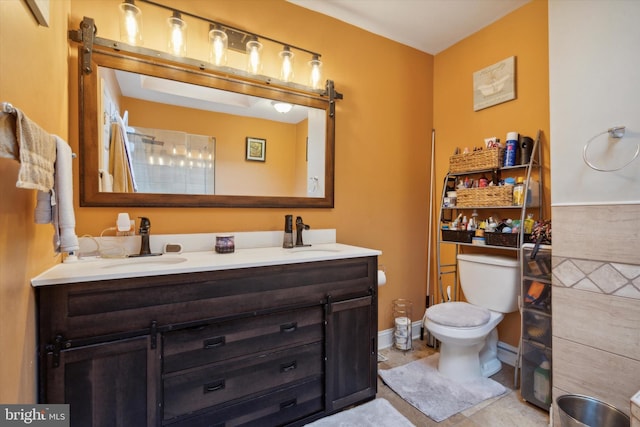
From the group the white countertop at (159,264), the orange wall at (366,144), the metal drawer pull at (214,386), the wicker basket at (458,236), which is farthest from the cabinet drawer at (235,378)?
the wicker basket at (458,236)

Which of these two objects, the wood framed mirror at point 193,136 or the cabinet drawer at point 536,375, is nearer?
the wood framed mirror at point 193,136

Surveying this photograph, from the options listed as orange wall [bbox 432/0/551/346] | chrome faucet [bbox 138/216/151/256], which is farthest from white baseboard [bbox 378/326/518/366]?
chrome faucet [bbox 138/216/151/256]

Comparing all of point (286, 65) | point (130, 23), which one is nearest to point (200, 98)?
point (130, 23)

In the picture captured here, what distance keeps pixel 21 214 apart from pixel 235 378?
3.51ft

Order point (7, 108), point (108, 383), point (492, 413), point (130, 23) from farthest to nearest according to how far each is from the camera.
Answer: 1. point (492, 413)
2. point (130, 23)
3. point (108, 383)
4. point (7, 108)

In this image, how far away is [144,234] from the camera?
1.57m

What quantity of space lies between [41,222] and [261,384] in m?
1.15

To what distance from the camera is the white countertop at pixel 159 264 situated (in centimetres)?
112

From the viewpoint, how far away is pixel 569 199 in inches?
60.3

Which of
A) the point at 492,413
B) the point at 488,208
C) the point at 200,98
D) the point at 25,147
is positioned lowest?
the point at 492,413

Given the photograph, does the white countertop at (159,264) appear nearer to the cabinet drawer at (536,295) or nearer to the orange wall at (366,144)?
the orange wall at (366,144)

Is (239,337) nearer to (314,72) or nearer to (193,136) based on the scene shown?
Answer: (193,136)

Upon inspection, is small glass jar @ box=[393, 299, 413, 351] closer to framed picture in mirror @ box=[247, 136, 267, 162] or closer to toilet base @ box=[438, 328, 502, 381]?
toilet base @ box=[438, 328, 502, 381]

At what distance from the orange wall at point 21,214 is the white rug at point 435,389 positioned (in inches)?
72.9
